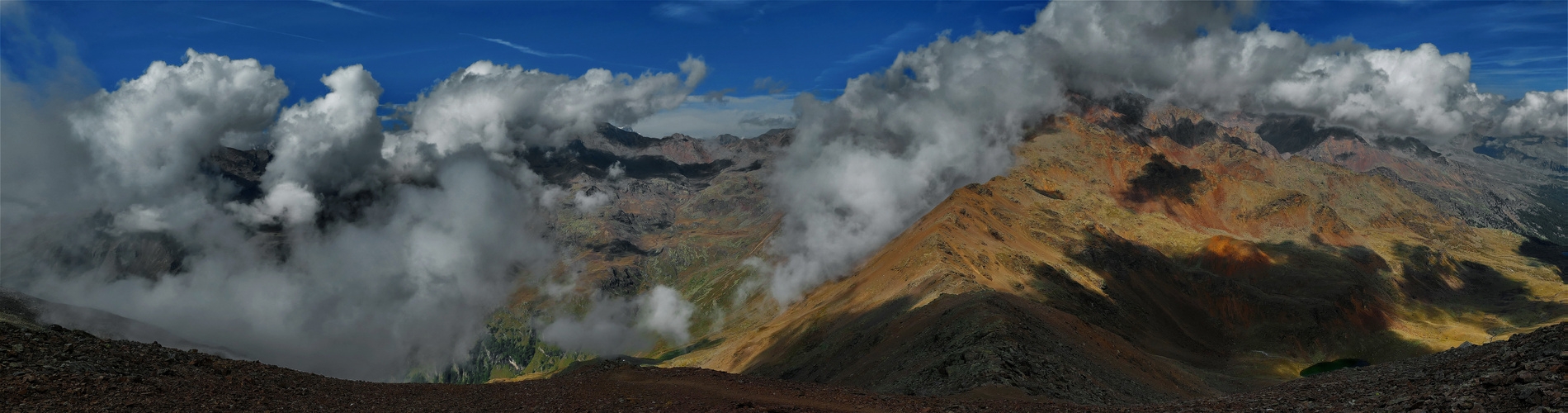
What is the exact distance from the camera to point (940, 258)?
174 meters

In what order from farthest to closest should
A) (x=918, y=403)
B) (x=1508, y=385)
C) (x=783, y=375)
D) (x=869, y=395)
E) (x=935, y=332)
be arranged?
(x=783, y=375), (x=935, y=332), (x=869, y=395), (x=918, y=403), (x=1508, y=385)

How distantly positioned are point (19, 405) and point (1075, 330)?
4190 inches

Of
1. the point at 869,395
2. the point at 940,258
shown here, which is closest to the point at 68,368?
the point at 869,395

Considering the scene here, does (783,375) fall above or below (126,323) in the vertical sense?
below

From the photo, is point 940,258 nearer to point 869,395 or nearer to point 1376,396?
point 869,395

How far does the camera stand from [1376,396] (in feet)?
90.0

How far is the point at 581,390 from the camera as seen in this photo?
140 feet

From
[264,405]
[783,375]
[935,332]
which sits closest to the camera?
[264,405]

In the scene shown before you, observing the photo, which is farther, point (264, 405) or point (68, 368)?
point (264, 405)

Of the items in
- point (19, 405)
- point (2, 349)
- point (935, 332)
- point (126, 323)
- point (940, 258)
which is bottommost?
point (19, 405)

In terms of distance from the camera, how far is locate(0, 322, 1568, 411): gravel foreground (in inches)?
944

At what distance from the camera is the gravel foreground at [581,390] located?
24.0 metres

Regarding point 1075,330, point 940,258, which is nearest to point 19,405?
point 1075,330

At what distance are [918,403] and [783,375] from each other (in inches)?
4060
